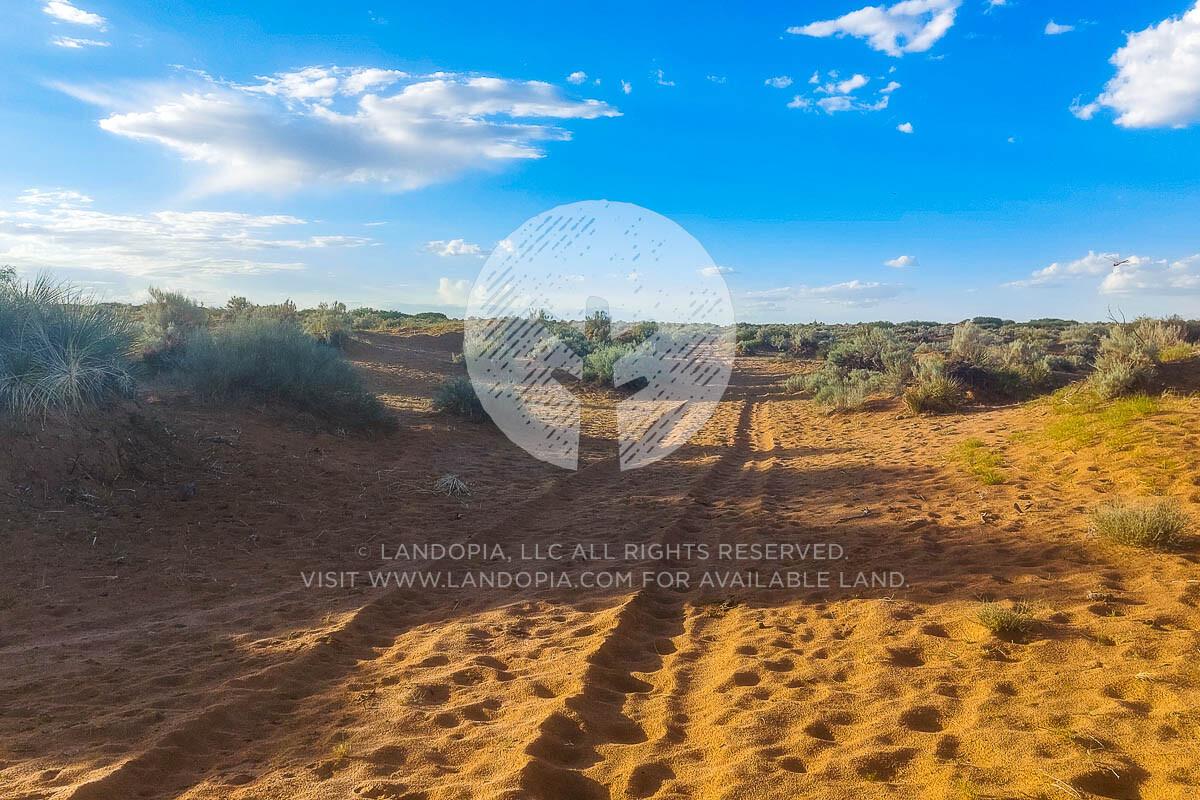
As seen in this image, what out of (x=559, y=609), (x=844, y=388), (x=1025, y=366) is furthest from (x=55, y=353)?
(x=1025, y=366)

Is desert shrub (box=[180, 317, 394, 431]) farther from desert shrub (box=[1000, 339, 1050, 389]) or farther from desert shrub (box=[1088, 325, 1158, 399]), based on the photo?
desert shrub (box=[1000, 339, 1050, 389])

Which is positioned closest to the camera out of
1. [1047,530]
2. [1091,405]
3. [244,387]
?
[1047,530]

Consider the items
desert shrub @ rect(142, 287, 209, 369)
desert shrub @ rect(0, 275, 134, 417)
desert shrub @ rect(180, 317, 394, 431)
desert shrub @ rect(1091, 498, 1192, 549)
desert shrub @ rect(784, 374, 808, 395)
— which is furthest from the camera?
desert shrub @ rect(784, 374, 808, 395)

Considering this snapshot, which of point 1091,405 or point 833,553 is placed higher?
point 1091,405

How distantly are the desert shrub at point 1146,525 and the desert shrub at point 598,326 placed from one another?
81.3ft

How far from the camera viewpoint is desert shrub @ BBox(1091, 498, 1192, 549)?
5543 millimetres

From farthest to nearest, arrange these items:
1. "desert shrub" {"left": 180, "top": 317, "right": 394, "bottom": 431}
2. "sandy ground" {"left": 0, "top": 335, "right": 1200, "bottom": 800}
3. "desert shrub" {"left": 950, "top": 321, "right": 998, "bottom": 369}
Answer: "desert shrub" {"left": 950, "top": 321, "right": 998, "bottom": 369}, "desert shrub" {"left": 180, "top": 317, "right": 394, "bottom": 431}, "sandy ground" {"left": 0, "top": 335, "right": 1200, "bottom": 800}

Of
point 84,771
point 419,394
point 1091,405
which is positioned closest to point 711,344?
point 419,394

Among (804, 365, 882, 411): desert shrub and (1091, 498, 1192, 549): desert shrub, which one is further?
(804, 365, 882, 411): desert shrub

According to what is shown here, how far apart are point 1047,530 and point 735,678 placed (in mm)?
3767

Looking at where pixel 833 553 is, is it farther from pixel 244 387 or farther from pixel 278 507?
pixel 244 387

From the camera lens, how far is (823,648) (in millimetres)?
4660

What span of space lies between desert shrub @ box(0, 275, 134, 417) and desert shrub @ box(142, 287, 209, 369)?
272cm

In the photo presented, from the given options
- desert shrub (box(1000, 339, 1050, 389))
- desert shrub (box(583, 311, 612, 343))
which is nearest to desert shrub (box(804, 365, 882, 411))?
desert shrub (box(1000, 339, 1050, 389))
